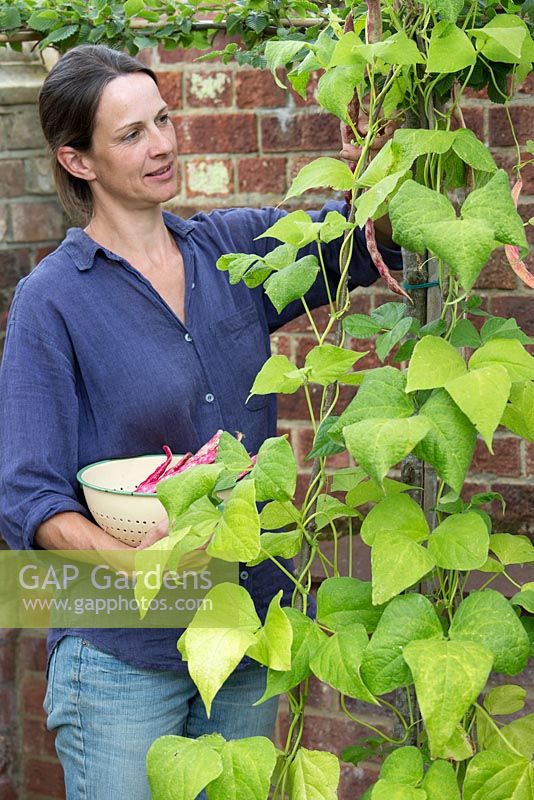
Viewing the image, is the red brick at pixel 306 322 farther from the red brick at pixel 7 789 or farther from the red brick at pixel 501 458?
the red brick at pixel 7 789

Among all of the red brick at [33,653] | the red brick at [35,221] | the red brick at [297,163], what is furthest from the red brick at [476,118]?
the red brick at [33,653]

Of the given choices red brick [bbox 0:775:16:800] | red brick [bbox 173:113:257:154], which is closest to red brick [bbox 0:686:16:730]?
red brick [bbox 0:775:16:800]

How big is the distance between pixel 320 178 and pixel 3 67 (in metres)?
1.84

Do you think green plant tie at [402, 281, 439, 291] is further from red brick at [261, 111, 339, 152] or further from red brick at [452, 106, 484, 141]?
red brick at [261, 111, 339, 152]

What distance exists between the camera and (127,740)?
1.66 meters

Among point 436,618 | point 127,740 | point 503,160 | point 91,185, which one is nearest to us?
point 436,618

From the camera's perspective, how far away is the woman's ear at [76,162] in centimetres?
179

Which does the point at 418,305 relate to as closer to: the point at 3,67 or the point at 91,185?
the point at 91,185

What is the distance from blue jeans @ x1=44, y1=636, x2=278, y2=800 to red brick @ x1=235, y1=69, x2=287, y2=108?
42.9 inches

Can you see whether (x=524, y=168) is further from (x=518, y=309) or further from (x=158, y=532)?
(x=158, y=532)

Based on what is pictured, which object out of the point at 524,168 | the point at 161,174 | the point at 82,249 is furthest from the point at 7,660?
the point at 524,168

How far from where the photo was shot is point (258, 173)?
2.23 metres

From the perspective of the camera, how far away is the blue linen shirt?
164cm

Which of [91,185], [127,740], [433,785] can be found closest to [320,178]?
[433,785]
